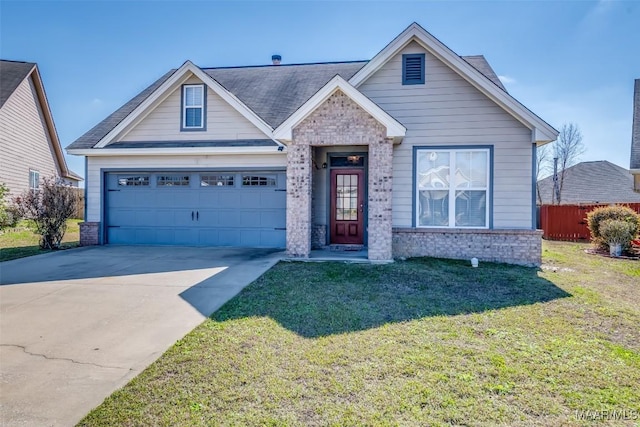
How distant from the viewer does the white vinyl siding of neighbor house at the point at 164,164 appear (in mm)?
11352

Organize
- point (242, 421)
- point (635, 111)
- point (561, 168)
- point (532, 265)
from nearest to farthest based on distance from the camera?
point (242, 421), point (532, 265), point (635, 111), point (561, 168)

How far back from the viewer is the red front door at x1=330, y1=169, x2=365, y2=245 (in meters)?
11.2

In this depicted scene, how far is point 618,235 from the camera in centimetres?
1209

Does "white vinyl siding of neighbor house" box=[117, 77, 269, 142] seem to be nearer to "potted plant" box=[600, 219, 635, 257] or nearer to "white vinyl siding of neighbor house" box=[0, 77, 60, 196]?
"white vinyl siding of neighbor house" box=[0, 77, 60, 196]

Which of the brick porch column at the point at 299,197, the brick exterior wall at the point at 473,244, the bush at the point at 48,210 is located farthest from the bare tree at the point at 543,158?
the bush at the point at 48,210

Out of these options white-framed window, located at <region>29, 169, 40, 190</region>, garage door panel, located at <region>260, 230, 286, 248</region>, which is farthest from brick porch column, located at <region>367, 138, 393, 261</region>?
white-framed window, located at <region>29, 169, 40, 190</region>

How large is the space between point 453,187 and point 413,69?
3491mm

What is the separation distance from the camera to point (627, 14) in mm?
12383

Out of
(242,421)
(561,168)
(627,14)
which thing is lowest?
(242,421)

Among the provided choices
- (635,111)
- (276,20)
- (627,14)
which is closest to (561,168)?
(635,111)

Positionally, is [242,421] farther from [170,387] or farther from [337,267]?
[337,267]

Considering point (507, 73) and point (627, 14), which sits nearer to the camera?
point (627, 14)

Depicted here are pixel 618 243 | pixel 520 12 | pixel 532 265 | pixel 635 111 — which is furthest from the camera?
pixel 635 111

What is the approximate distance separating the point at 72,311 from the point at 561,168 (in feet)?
136
